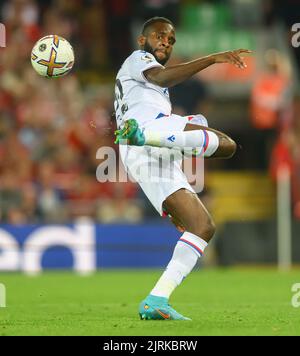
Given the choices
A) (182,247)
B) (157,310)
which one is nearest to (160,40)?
(182,247)

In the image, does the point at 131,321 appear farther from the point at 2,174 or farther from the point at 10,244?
the point at 2,174

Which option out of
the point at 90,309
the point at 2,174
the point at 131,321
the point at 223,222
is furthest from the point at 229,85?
the point at 131,321

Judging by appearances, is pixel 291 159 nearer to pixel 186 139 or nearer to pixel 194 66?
pixel 186 139

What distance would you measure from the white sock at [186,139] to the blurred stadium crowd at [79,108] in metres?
7.53

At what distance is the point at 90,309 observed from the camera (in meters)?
9.38

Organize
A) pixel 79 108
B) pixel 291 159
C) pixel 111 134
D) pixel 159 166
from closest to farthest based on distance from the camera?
1. pixel 159 166
2. pixel 111 134
3. pixel 291 159
4. pixel 79 108

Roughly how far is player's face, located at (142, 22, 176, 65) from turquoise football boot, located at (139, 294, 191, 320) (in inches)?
79.4

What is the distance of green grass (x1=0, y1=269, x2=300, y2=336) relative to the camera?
24.3 ft

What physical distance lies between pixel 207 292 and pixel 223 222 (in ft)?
16.5

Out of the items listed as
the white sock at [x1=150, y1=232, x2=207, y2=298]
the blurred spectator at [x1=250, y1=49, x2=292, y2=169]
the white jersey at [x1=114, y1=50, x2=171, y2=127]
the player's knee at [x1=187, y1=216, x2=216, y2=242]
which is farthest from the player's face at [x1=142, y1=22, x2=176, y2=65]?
the blurred spectator at [x1=250, y1=49, x2=292, y2=169]

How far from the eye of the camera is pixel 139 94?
841cm

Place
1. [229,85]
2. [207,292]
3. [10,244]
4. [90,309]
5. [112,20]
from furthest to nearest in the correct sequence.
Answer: [112,20] < [229,85] < [10,244] < [207,292] < [90,309]

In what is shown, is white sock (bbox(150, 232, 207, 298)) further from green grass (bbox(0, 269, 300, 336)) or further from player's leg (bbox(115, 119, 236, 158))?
player's leg (bbox(115, 119, 236, 158))

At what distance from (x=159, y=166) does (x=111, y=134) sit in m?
7.64
